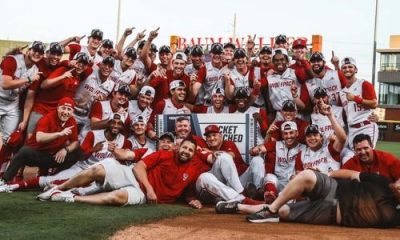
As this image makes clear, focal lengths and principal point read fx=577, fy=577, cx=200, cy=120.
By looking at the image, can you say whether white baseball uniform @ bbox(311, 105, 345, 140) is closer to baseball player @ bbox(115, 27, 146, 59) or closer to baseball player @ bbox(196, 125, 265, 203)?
baseball player @ bbox(196, 125, 265, 203)

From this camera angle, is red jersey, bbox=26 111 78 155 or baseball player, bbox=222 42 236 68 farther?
baseball player, bbox=222 42 236 68

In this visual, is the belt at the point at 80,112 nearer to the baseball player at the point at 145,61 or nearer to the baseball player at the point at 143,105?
the baseball player at the point at 143,105

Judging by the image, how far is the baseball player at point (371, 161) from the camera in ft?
21.9

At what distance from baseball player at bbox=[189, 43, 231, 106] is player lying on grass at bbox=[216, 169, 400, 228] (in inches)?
137

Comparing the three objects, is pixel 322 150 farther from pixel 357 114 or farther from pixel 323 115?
pixel 357 114

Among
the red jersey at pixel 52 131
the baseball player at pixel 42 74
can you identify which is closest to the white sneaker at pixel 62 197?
the red jersey at pixel 52 131

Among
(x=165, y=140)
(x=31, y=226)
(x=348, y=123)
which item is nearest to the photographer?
(x=31, y=226)

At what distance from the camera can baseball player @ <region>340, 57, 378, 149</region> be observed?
28.8 ft

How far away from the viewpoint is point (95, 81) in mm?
9750

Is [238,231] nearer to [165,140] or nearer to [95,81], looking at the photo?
[165,140]

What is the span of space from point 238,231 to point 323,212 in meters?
1.12

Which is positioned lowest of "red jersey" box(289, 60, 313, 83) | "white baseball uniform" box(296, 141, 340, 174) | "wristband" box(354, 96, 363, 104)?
"white baseball uniform" box(296, 141, 340, 174)

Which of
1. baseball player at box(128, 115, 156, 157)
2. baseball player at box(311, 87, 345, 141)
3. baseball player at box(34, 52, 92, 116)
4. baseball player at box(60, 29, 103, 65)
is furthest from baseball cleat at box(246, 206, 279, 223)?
baseball player at box(60, 29, 103, 65)

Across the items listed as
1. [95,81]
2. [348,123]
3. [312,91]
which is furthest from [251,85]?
[95,81]
